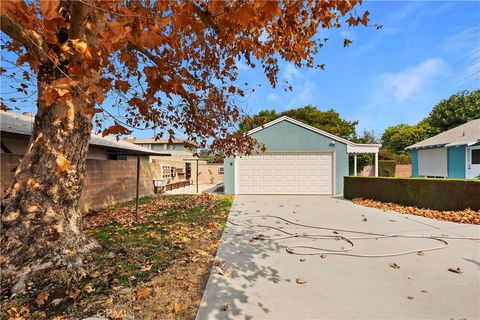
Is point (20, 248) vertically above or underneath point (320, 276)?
above

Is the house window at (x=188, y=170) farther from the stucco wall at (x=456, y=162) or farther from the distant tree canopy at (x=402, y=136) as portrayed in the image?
the distant tree canopy at (x=402, y=136)

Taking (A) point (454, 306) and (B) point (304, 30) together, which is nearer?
(A) point (454, 306)

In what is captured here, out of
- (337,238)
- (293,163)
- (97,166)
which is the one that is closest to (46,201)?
(337,238)

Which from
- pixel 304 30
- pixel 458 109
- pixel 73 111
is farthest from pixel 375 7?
pixel 458 109

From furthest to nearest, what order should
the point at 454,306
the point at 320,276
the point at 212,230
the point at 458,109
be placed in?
the point at 458,109
the point at 212,230
the point at 320,276
the point at 454,306

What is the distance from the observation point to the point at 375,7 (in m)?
4.84

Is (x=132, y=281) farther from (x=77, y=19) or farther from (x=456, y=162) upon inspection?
(x=456, y=162)

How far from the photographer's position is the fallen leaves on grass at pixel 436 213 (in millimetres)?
6784

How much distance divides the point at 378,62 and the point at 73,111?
8.64 m

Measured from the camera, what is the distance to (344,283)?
11.0ft

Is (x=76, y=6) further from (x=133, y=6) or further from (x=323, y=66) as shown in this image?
(x=323, y=66)

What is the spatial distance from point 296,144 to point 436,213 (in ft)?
23.4

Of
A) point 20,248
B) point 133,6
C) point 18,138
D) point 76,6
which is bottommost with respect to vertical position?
point 20,248

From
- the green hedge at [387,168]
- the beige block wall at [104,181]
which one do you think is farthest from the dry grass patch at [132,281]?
the green hedge at [387,168]
